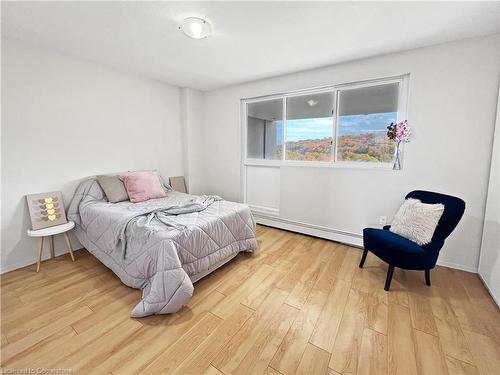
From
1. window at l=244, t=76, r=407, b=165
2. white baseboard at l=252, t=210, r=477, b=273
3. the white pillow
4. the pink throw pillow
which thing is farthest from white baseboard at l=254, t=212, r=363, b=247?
the pink throw pillow

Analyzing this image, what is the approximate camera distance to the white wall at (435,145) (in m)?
2.11

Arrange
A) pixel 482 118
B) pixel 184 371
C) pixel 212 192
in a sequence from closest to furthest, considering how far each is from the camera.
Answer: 1. pixel 184 371
2. pixel 482 118
3. pixel 212 192

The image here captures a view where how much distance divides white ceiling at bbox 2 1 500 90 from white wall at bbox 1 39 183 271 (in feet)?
0.82

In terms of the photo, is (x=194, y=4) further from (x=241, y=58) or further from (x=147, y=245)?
(x=147, y=245)

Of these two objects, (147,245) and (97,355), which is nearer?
(97,355)

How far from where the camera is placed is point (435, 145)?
7.57 feet

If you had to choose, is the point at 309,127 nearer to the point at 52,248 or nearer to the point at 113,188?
the point at 113,188

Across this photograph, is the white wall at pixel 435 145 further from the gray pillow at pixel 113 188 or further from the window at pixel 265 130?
the gray pillow at pixel 113 188

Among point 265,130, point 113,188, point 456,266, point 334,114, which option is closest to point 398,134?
point 334,114

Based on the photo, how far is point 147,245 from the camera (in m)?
1.81

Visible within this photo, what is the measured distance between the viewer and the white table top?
2200 millimetres

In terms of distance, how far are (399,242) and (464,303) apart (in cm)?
66

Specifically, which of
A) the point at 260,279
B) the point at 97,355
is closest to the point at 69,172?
the point at 97,355

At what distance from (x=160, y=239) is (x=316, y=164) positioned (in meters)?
2.26
